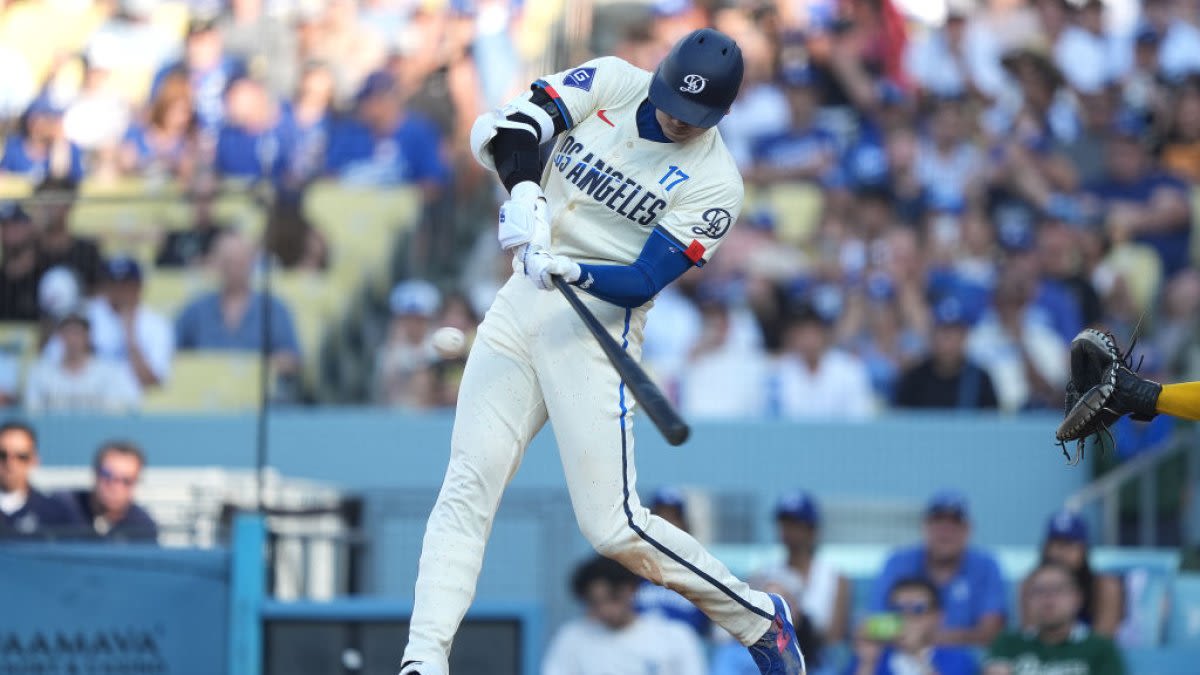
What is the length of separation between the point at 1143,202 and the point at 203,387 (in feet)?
20.7

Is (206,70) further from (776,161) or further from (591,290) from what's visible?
(591,290)

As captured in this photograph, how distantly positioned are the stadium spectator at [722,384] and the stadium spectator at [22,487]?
429cm

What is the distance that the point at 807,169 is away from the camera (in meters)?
14.1

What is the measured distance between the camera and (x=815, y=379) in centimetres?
1229

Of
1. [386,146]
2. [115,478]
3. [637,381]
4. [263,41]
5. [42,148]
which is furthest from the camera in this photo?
[263,41]

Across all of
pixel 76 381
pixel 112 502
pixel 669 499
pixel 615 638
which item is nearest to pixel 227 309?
pixel 76 381

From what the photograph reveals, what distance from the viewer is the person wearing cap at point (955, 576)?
397 inches

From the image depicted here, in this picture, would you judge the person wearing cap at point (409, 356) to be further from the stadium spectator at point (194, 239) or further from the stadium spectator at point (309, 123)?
the stadium spectator at point (194, 239)

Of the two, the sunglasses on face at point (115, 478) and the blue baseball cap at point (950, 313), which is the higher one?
the blue baseball cap at point (950, 313)

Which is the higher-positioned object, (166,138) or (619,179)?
(166,138)

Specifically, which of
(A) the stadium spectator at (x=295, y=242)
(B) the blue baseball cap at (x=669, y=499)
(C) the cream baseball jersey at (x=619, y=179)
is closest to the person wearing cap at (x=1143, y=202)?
(B) the blue baseball cap at (x=669, y=499)

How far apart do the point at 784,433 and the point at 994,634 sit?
244 centimetres

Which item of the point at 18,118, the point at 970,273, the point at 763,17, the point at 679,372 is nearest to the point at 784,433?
the point at 679,372

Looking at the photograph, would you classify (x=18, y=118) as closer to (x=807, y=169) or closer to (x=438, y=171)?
(x=438, y=171)
